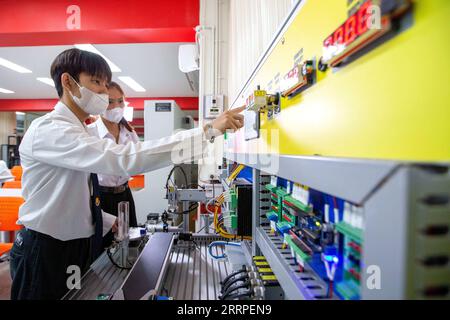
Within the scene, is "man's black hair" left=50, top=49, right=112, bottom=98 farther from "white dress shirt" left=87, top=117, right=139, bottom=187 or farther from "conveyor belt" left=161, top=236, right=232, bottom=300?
"conveyor belt" left=161, top=236, right=232, bottom=300

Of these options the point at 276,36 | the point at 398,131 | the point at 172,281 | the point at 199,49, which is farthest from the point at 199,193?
the point at 199,49

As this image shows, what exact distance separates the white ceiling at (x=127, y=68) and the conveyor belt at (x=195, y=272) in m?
3.84

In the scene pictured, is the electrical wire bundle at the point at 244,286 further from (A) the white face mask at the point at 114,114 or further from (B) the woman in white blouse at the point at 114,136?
(A) the white face mask at the point at 114,114

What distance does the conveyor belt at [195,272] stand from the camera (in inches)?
36.2

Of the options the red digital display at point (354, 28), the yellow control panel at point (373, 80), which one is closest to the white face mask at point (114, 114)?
the yellow control panel at point (373, 80)

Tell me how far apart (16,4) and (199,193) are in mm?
3711

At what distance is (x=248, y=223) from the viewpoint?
1.00m

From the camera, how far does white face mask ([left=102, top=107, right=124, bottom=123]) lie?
2.19m

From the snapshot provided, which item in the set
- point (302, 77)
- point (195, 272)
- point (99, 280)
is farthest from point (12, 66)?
point (302, 77)

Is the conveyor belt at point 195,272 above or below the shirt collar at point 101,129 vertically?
below

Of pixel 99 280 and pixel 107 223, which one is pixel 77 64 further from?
pixel 99 280

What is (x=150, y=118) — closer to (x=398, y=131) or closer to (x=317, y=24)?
(x=317, y=24)

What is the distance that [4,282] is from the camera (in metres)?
2.74

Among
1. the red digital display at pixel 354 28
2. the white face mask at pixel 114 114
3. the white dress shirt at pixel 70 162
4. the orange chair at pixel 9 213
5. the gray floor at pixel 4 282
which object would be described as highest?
the white face mask at pixel 114 114
